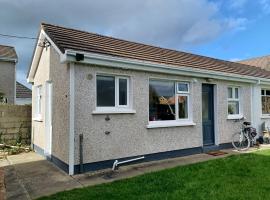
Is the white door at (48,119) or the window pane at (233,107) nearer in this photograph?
the white door at (48,119)

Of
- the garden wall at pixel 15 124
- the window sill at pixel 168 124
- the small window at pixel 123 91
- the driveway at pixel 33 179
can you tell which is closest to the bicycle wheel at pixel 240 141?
the window sill at pixel 168 124

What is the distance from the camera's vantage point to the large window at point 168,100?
9906 millimetres

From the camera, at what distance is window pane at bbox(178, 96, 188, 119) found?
10.7 metres

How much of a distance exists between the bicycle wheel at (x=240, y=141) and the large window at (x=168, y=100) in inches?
136

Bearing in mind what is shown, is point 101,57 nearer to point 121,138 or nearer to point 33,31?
point 121,138

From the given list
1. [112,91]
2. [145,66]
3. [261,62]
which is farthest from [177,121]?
[261,62]

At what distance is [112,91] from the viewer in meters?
8.66

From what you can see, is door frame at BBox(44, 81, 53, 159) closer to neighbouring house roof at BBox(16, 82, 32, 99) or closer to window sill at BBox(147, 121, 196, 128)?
window sill at BBox(147, 121, 196, 128)

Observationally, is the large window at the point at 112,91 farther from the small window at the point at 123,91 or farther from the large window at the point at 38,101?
the large window at the point at 38,101

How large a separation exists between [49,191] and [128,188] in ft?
6.46

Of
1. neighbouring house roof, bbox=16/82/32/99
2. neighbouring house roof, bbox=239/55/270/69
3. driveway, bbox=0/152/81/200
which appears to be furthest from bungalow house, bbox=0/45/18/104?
neighbouring house roof, bbox=239/55/270/69

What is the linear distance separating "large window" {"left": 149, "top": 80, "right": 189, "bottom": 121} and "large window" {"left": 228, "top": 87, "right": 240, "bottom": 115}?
10.6ft

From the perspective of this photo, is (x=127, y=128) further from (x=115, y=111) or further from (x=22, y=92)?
(x=22, y=92)

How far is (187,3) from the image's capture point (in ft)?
48.4
